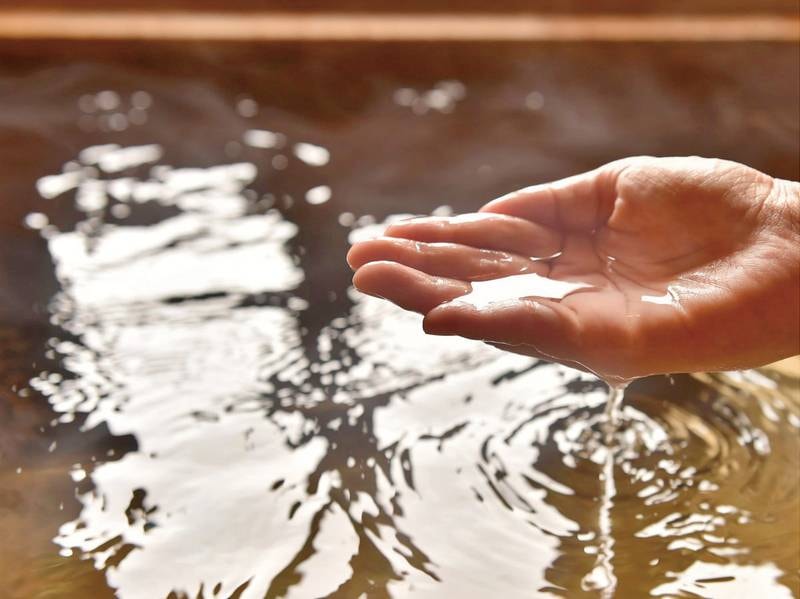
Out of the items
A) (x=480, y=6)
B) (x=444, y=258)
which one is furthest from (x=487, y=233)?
(x=480, y=6)

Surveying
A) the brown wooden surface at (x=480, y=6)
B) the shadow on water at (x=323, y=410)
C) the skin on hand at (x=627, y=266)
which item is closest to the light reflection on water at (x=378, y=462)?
the shadow on water at (x=323, y=410)

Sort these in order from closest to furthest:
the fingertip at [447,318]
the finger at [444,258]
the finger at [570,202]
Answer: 1. the fingertip at [447,318]
2. the finger at [444,258]
3. the finger at [570,202]

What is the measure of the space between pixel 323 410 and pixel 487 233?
1.21 feet

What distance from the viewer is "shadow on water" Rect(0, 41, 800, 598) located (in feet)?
3.49

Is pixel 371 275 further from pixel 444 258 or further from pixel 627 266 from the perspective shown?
pixel 627 266

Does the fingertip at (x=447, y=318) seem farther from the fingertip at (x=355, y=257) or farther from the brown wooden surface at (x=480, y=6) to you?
the brown wooden surface at (x=480, y=6)

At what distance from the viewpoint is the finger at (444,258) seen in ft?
3.58

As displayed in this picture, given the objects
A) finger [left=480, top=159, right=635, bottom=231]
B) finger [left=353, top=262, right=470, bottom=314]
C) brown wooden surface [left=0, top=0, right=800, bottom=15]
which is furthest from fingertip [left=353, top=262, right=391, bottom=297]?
brown wooden surface [left=0, top=0, right=800, bottom=15]

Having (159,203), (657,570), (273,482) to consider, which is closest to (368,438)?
(273,482)

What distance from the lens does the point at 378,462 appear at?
121 cm

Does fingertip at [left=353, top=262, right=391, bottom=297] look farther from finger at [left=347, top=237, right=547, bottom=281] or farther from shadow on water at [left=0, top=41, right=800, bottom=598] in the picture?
shadow on water at [left=0, top=41, right=800, bottom=598]

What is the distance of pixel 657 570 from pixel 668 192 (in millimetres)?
485

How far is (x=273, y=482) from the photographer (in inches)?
46.3

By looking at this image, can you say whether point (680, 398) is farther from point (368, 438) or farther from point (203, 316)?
point (203, 316)
